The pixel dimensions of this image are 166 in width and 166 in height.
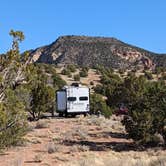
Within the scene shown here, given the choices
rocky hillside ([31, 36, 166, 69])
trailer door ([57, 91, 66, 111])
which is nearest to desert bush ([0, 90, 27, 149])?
trailer door ([57, 91, 66, 111])

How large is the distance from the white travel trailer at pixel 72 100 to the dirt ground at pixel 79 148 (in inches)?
350

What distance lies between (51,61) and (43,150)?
86.9 meters

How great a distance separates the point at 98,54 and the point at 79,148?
8191 cm

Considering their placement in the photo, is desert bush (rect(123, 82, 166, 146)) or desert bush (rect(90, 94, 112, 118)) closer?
desert bush (rect(123, 82, 166, 146))

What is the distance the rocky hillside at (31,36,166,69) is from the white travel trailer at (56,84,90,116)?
58.6 metres

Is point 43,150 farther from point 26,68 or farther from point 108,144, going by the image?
point 26,68

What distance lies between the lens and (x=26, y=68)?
575 inches

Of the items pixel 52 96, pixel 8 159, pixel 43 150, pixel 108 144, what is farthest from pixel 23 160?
pixel 52 96

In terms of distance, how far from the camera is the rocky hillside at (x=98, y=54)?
107 meters

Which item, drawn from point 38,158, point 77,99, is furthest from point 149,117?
point 77,99

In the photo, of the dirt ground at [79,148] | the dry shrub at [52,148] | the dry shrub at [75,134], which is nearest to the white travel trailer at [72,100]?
the dirt ground at [79,148]

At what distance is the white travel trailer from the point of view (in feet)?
147

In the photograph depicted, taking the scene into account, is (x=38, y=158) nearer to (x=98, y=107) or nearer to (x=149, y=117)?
(x=149, y=117)

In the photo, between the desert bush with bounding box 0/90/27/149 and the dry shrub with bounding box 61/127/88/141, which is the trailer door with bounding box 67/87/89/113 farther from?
the desert bush with bounding box 0/90/27/149
